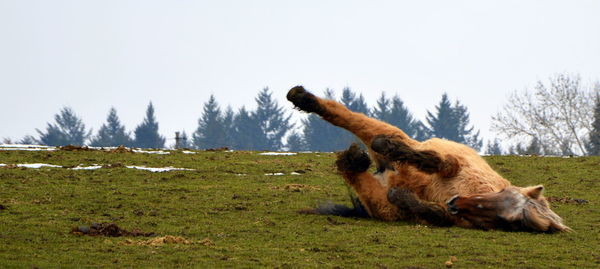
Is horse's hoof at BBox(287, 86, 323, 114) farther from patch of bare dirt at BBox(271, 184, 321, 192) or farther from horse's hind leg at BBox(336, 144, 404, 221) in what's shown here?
patch of bare dirt at BBox(271, 184, 321, 192)

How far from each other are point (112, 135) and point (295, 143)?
85.5 feet

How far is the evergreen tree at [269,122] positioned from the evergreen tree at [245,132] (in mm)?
597

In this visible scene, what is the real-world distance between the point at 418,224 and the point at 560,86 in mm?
63763

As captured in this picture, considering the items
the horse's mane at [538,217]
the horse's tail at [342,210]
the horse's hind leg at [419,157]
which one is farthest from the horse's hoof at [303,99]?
the horse's mane at [538,217]

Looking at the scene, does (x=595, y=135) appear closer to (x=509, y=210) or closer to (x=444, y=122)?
(x=444, y=122)

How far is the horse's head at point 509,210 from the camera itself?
10.7m

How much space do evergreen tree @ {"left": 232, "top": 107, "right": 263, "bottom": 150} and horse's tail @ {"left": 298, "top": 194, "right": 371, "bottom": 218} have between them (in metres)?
91.4

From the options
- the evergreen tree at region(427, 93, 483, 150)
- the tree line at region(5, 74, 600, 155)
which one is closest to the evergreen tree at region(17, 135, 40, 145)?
the tree line at region(5, 74, 600, 155)

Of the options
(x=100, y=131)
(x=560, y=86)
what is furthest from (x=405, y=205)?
(x=100, y=131)

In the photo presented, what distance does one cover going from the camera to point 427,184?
1141cm

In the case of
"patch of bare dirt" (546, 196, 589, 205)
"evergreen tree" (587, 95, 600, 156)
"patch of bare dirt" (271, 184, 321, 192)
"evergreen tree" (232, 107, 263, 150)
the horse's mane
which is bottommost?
the horse's mane

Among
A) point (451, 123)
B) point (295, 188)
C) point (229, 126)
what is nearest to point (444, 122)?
point (451, 123)

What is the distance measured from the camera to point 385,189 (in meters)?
11.9

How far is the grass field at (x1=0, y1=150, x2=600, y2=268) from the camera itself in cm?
904
